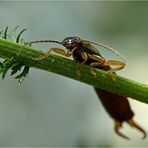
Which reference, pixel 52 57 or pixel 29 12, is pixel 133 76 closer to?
pixel 29 12

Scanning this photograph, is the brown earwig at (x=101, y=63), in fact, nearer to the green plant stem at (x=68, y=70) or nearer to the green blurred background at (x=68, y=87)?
the green plant stem at (x=68, y=70)

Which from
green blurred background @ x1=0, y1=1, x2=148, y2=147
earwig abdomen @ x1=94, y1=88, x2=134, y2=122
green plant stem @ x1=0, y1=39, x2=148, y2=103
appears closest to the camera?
green plant stem @ x1=0, y1=39, x2=148, y2=103

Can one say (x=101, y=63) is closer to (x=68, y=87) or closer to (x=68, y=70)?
(x=68, y=70)

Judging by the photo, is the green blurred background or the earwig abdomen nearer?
the earwig abdomen

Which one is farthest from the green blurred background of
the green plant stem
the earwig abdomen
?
the green plant stem

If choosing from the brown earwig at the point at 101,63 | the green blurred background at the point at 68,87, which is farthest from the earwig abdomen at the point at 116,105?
the green blurred background at the point at 68,87

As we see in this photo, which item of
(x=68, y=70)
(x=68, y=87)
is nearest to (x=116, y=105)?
(x=68, y=70)

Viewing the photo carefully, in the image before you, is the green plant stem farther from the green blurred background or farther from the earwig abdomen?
the green blurred background
